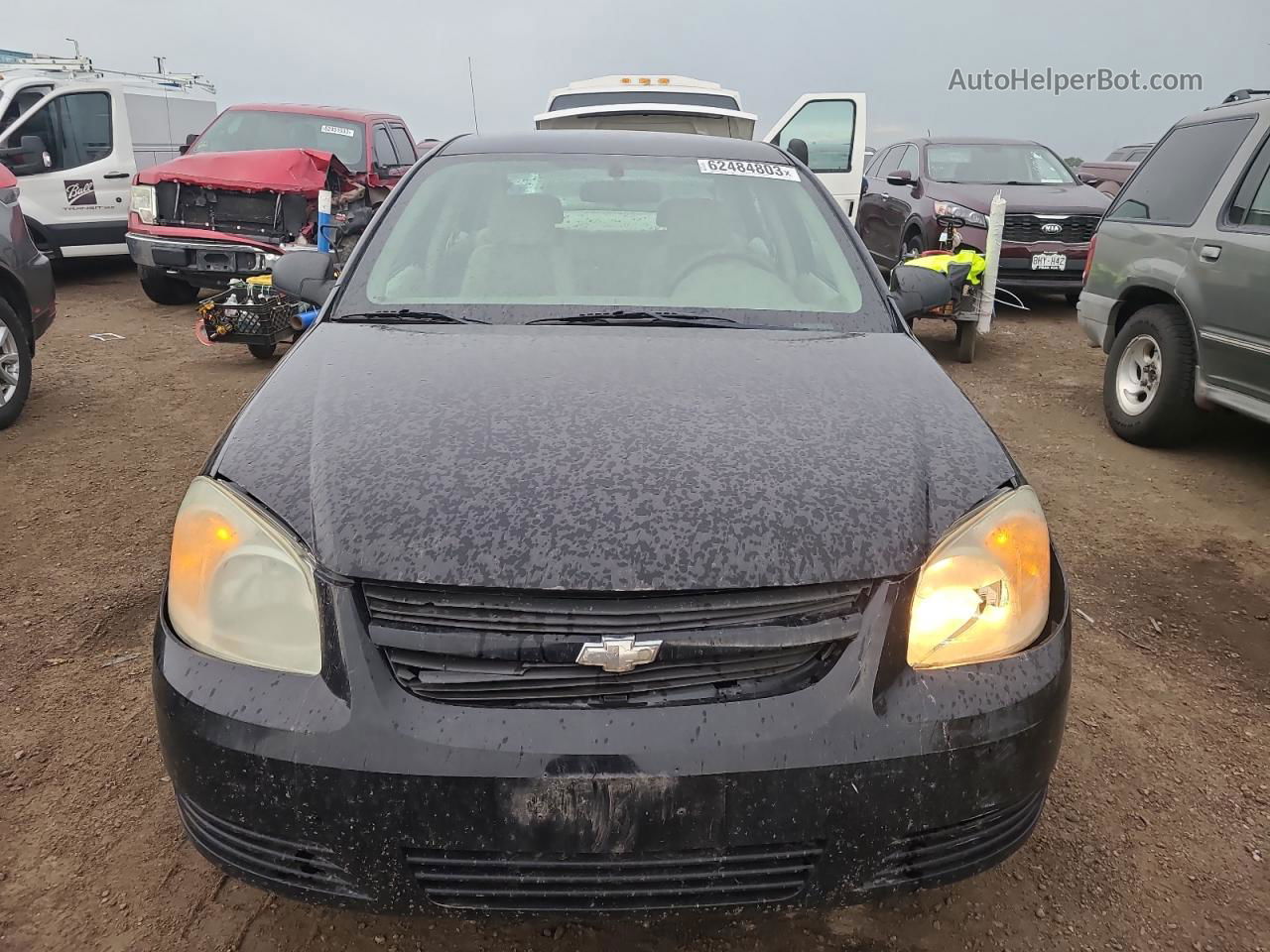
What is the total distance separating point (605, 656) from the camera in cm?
139

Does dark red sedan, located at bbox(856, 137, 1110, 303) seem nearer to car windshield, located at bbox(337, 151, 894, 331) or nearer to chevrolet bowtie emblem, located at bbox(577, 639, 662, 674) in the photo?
car windshield, located at bbox(337, 151, 894, 331)

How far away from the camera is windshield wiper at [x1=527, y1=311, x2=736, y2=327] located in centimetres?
234

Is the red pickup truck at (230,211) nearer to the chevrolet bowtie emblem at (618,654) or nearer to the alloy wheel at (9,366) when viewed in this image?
the alloy wheel at (9,366)

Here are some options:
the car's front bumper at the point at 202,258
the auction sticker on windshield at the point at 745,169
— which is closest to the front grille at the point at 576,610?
the auction sticker on windshield at the point at 745,169

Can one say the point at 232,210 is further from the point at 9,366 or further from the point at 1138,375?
the point at 1138,375

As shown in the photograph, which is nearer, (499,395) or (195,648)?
(195,648)

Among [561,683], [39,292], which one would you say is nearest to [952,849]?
[561,683]

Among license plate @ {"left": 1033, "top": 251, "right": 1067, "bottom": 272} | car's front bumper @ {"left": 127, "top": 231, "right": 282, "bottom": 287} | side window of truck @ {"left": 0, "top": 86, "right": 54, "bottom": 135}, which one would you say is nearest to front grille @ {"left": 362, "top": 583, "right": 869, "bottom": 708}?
car's front bumper @ {"left": 127, "top": 231, "right": 282, "bottom": 287}

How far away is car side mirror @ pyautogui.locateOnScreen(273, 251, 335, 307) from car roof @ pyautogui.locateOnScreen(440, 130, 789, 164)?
533mm

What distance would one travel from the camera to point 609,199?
2762 millimetres

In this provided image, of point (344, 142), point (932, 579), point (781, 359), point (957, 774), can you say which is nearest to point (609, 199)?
point (781, 359)

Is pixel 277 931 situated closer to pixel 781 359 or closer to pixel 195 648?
pixel 195 648

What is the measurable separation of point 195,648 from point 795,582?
100 centimetres

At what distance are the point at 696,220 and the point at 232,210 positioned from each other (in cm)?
577
